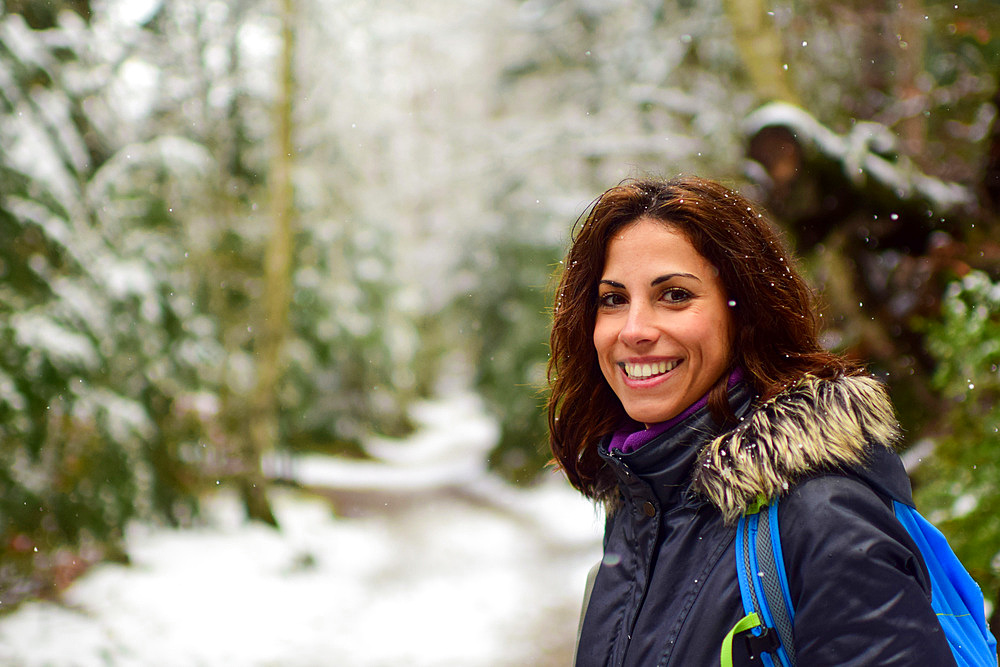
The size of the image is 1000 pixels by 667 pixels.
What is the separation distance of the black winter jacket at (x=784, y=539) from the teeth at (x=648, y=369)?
0.12 metres

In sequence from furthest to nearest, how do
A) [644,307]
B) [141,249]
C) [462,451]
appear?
[462,451] → [141,249] → [644,307]

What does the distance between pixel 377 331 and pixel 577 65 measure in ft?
25.1

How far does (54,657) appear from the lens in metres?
5.25

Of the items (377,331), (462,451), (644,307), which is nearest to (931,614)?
(644,307)

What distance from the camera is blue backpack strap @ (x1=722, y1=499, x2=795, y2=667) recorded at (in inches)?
46.2

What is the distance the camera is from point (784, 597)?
1179 millimetres

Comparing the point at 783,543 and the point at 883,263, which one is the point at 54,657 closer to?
the point at 783,543

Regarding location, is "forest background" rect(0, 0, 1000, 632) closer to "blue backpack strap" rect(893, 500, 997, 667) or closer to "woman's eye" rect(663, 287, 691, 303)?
"woman's eye" rect(663, 287, 691, 303)

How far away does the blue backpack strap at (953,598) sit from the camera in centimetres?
116

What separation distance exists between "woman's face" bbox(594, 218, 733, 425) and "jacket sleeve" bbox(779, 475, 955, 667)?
384 mm

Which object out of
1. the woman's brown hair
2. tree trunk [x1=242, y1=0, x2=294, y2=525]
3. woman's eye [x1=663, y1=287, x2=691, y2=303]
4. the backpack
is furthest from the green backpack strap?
tree trunk [x1=242, y1=0, x2=294, y2=525]

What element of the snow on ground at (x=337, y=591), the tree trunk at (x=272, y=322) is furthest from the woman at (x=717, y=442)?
the tree trunk at (x=272, y=322)

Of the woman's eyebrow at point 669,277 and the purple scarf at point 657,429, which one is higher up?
the woman's eyebrow at point 669,277

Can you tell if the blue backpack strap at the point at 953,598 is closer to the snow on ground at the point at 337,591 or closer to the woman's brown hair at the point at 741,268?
the woman's brown hair at the point at 741,268
